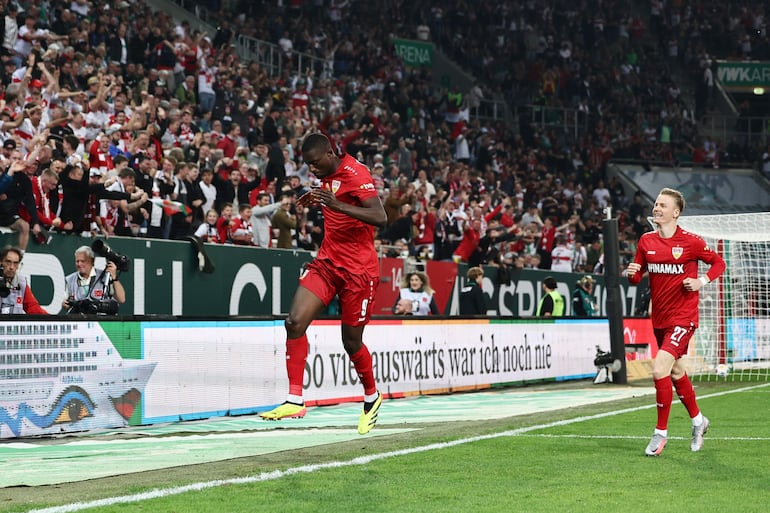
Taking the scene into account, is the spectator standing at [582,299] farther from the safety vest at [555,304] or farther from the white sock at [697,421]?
the white sock at [697,421]

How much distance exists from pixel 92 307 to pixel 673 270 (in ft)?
20.3

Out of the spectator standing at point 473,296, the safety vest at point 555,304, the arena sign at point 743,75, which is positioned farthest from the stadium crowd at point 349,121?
the safety vest at point 555,304

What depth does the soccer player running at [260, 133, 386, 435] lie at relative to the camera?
8.38 meters

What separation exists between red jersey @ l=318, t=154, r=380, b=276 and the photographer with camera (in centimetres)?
448

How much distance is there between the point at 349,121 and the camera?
28.6m

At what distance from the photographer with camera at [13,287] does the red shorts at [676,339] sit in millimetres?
6513

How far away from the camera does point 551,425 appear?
12.0m

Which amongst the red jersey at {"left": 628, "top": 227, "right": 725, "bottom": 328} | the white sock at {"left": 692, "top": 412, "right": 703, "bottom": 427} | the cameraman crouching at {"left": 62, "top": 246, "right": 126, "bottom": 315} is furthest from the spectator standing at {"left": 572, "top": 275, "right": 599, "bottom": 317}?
the red jersey at {"left": 628, "top": 227, "right": 725, "bottom": 328}

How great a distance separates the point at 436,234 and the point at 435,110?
40.8 feet

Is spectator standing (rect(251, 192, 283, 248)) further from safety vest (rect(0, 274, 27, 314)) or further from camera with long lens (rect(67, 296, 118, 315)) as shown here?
safety vest (rect(0, 274, 27, 314))

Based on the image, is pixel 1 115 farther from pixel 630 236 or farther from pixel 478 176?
pixel 630 236

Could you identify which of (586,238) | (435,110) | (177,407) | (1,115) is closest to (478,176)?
(586,238)

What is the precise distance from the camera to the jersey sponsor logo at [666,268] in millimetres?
9617

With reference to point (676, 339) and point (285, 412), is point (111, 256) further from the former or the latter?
point (676, 339)
